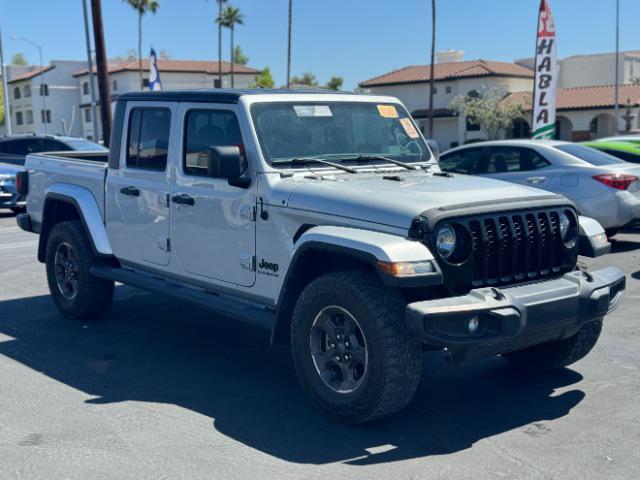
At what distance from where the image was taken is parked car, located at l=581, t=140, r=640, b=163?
45.2 ft

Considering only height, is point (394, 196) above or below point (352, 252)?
above

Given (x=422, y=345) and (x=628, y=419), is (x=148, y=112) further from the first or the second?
(x=628, y=419)

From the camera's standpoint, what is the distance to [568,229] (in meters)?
5.43

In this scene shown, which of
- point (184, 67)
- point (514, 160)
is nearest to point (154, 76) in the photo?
point (514, 160)

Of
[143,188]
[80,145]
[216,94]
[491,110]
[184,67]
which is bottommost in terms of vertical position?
[143,188]

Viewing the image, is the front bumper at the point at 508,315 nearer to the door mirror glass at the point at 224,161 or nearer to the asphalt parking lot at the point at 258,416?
the asphalt parking lot at the point at 258,416

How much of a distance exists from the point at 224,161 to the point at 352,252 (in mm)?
1262

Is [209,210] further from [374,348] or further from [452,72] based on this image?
[452,72]

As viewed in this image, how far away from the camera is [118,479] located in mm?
4273

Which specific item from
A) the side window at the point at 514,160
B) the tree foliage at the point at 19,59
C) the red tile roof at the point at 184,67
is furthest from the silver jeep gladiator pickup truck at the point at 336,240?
the tree foliage at the point at 19,59

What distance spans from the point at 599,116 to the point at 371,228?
178 ft

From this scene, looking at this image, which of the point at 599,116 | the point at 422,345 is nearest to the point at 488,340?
the point at 422,345

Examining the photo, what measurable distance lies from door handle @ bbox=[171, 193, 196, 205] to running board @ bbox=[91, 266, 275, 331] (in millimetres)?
663

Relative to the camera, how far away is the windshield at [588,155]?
11.6 m
